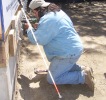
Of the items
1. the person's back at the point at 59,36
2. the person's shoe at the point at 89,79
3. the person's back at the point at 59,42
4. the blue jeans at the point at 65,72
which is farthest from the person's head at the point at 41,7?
the person's shoe at the point at 89,79

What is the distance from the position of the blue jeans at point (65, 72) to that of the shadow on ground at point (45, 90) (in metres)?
0.13

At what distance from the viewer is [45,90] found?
4.75 m

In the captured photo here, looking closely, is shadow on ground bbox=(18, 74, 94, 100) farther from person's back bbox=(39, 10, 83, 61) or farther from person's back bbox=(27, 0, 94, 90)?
person's back bbox=(39, 10, 83, 61)

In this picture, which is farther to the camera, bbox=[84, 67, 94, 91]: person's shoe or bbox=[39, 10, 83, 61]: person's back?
bbox=[84, 67, 94, 91]: person's shoe

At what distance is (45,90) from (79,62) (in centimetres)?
138

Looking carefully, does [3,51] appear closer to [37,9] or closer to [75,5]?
[37,9]

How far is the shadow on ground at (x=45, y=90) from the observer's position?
15.0 ft

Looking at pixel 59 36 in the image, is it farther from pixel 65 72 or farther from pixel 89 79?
pixel 89 79

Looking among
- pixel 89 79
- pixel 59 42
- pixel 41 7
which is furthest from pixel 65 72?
pixel 41 7

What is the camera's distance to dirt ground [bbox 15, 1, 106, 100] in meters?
4.61

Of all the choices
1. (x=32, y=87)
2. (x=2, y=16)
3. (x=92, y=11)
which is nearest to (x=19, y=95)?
(x=32, y=87)

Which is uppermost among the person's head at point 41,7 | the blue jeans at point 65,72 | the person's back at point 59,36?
the person's head at point 41,7

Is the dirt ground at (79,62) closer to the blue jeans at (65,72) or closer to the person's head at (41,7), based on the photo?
the blue jeans at (65,72)

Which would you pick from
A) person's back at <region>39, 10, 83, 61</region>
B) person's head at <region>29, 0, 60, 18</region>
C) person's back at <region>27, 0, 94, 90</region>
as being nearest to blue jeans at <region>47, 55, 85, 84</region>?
person's back at <region>27, 0, 94, 90</region>
